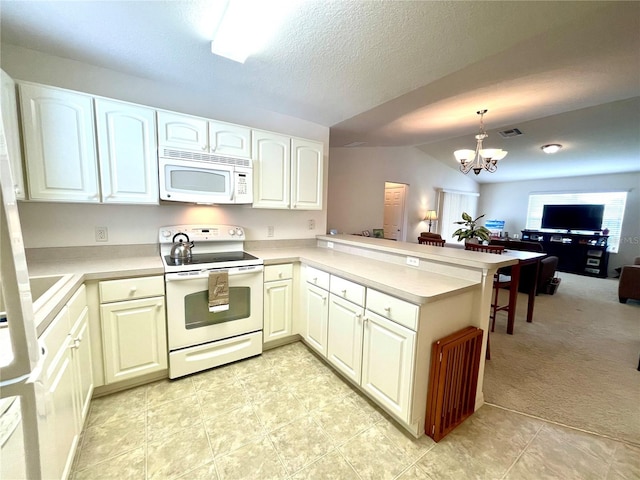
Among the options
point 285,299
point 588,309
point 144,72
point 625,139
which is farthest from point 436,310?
point 625,139

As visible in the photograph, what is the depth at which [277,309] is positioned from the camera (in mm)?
2463

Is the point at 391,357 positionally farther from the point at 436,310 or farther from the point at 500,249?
the point at 500,249

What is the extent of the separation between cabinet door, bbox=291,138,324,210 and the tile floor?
5.87 ft

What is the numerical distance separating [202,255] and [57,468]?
5.11 feet

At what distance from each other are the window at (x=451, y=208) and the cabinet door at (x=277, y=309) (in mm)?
6073

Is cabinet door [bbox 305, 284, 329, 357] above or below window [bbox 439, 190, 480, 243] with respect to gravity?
below

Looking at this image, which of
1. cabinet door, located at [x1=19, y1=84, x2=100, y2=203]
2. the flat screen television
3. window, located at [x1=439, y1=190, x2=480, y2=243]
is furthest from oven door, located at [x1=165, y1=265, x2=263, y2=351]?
the flat screen television

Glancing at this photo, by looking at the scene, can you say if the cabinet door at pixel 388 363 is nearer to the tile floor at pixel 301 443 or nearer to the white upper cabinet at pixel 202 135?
the tile floor at pixel 301 443

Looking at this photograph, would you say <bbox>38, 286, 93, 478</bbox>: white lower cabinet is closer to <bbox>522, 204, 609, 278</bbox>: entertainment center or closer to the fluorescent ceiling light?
the fluorescent ceiling light

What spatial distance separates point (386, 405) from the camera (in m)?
1.66

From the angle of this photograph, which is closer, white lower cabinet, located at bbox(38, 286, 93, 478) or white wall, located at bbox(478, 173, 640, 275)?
white lower cabinet, located at bbox(38, 286, 93, 478)

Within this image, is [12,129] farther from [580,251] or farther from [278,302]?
[580,251]

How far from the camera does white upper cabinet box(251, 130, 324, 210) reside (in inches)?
99.7

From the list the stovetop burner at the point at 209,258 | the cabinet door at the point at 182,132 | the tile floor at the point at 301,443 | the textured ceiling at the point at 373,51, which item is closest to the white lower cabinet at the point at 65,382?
the tile floor at the point at 301,443
